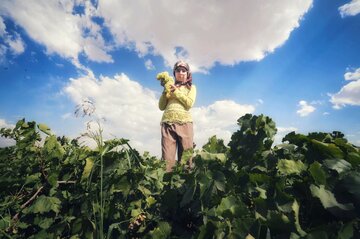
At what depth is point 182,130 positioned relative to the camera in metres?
6.35

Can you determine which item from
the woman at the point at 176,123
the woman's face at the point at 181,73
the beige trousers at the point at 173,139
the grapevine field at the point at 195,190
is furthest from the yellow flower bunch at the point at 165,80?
the grapevine field at the point at 195,190

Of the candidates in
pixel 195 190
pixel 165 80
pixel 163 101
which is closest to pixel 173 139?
pixel 163 101

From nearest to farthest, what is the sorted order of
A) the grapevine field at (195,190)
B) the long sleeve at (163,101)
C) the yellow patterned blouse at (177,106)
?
the grapevine field at (195,190)
the yellow patterned blouse at (177,106)
the long sleeve at (163,101)

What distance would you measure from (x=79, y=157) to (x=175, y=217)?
2.69 feet

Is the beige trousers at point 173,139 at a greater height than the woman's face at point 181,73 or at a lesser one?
lesser

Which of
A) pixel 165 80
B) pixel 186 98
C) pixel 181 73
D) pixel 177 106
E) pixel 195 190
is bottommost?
pixel 195 190

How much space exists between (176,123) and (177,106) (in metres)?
0.42

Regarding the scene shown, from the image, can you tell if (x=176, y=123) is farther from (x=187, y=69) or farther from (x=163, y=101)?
(x=187, y=69)

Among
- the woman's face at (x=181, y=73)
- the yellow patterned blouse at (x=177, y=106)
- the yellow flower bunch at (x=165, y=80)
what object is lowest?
the yellow patterned blouse at (x=177, y=106)

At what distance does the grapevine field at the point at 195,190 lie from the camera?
1062 millimetres

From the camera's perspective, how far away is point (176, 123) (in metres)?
6.32

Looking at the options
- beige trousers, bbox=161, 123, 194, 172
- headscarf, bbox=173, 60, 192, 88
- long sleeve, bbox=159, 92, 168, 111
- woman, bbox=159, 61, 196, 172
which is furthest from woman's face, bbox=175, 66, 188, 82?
beige trousers, bbox=161, 123, 194, 172

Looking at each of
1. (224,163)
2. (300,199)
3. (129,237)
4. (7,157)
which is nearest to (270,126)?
(224,163)

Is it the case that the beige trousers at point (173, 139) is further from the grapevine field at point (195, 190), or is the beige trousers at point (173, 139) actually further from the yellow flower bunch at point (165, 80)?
the grapevine field at point (195, 190)
